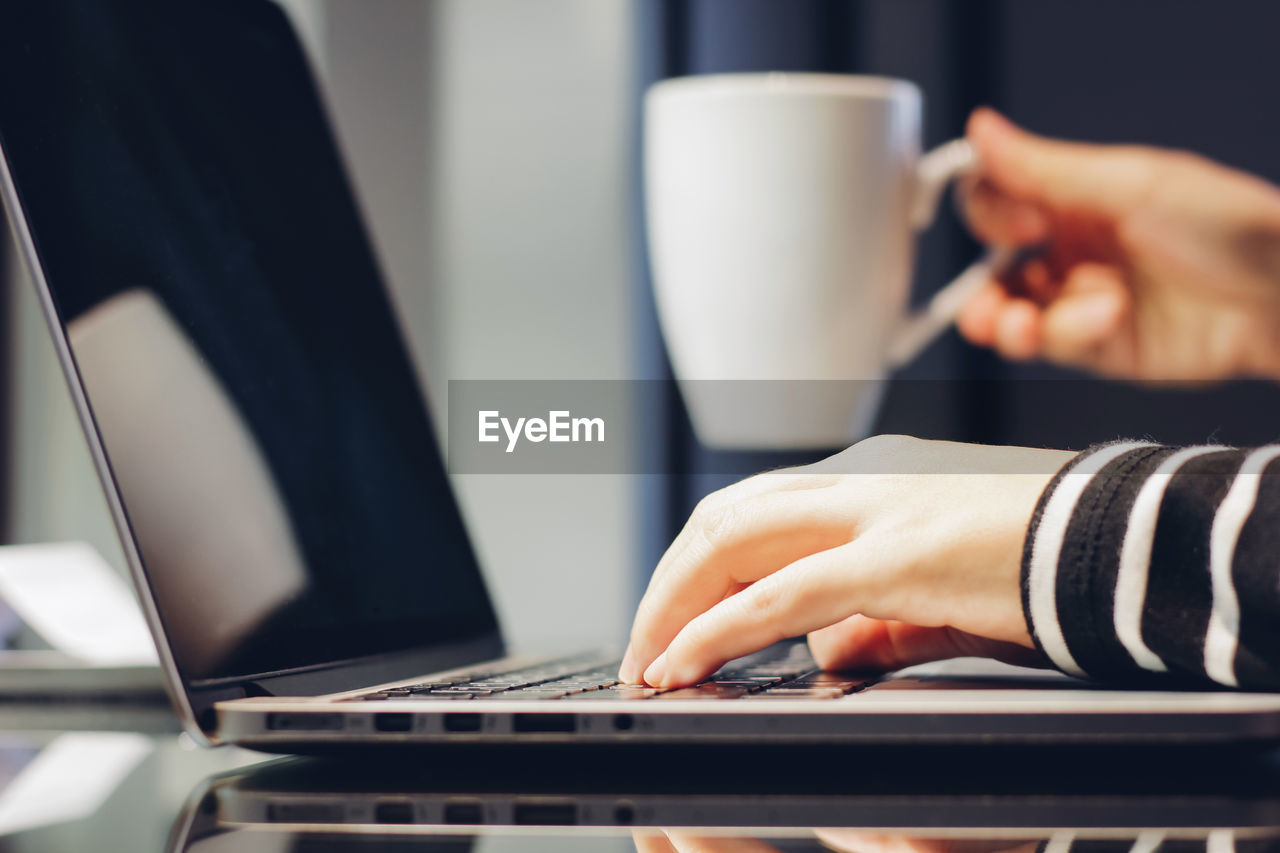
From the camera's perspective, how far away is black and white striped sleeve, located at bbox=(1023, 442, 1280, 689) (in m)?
0.31

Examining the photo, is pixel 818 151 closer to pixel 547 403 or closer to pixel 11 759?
pixel 547 403

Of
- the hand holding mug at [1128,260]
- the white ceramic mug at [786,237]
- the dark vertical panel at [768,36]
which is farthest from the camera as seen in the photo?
the dark vertical panel at [768,36]

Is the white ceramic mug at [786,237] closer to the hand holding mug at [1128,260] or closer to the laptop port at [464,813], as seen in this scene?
the hand holding mug at [1128,260]

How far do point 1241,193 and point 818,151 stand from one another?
0.40m

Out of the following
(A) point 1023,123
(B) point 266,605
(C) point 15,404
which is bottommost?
(C) point 15,404

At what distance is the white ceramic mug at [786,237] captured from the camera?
648 mm

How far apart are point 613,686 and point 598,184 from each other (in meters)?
0.81

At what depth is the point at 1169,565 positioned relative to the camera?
315 mm

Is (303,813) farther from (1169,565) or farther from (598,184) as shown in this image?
(598,184)

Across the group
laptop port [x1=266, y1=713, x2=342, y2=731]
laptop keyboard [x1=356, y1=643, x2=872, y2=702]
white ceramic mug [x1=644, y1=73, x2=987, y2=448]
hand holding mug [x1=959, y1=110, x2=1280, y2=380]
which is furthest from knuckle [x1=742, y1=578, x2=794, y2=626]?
hand holding mug [x1=959, y1=110, x2=1280, y2=380]

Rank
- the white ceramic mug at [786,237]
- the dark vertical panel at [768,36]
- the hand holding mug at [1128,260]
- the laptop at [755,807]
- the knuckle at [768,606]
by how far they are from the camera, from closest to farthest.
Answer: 1. the laptop at [755,807]
2. the knuckle at [768,606]
3. the white ceramic mug at [786,237]
4. the hand holding mug at [1128,260]
5. the dark vertical panel at [768,36]

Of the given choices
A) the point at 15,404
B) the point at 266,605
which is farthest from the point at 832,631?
the point at 15,404

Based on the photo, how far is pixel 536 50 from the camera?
111 cm

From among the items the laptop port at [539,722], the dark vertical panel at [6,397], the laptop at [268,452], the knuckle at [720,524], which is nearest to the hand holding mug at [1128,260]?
the laptop at [268,452]
